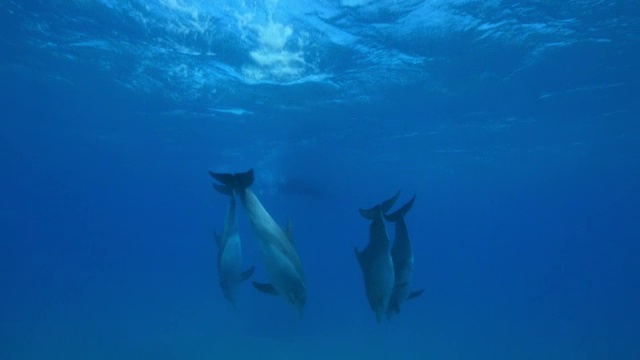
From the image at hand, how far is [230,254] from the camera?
613 centimetres

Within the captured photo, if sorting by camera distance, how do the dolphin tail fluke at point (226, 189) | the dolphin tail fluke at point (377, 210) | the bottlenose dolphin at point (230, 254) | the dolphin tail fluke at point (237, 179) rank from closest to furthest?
1. the dolphin tail fluke at point (377, 210)
2. the dolphin tail fluke at point (237, 179)
3. the dolphin tail fluke at point (226, 189)
4. the bottlenose dolphin at point (230, 254)

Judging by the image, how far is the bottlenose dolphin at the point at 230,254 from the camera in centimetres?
595

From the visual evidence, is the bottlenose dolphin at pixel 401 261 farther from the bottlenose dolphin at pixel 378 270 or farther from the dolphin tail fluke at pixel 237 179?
the dolphin tail fluke at pixel 237 179

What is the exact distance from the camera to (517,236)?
140m

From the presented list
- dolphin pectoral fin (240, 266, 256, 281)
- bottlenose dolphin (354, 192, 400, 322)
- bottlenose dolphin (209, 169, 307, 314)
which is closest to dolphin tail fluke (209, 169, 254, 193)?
bottlenose dolphin (209, 169, 307, 314)

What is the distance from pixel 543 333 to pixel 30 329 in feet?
132

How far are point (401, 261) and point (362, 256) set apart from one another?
805mm

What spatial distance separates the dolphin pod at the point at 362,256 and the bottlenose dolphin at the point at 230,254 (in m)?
0.22

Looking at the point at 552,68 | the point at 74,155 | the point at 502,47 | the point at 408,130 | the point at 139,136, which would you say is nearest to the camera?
the point at 502,47

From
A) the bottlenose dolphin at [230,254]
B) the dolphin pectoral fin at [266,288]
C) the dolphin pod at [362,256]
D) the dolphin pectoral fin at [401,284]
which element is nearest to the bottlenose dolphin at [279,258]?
the dolphin pod at [362,256]

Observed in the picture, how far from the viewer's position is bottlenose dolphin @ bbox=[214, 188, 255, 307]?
5.95m

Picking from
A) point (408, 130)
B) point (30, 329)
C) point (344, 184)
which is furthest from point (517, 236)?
point (30, 329)

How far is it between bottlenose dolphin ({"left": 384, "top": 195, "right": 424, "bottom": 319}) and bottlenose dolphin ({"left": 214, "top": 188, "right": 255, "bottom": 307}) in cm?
197

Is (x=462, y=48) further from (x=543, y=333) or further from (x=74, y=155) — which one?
(x=74, y=155)
